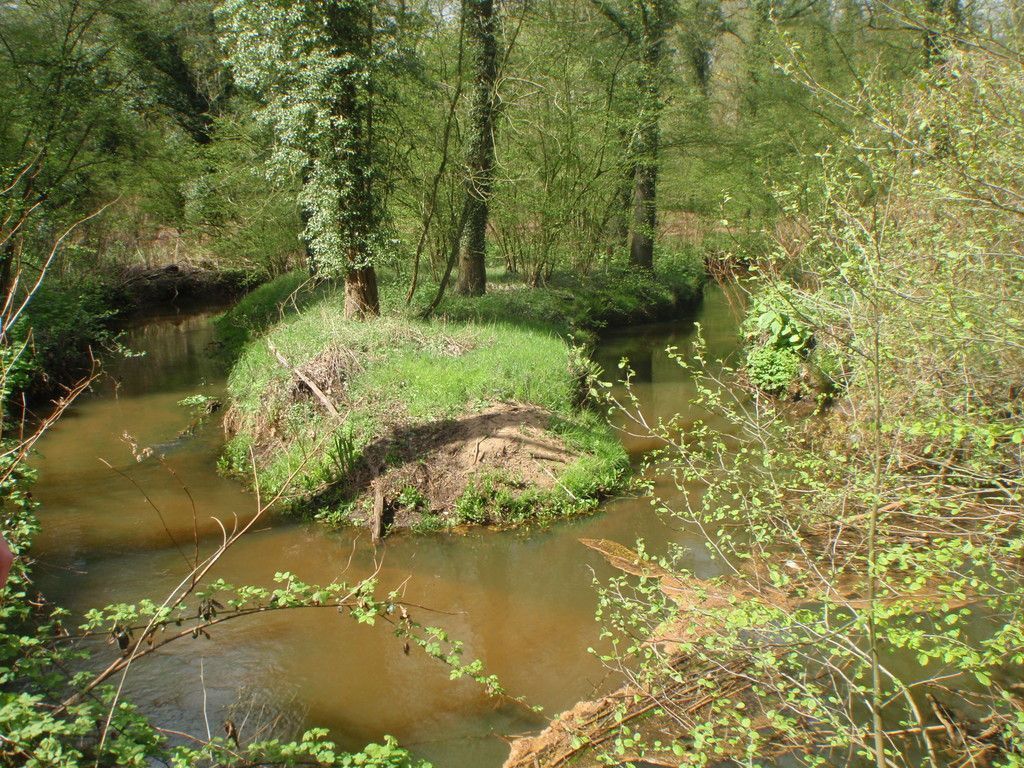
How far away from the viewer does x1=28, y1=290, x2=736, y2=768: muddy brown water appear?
508cm

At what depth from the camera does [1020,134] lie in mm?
4039

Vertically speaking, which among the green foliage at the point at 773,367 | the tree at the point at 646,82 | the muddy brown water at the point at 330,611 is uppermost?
the tree at the point at 646,82

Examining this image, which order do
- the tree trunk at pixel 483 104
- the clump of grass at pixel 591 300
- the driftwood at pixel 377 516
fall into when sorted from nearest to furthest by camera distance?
the driftwood at pixel 377 516 < the tree trunk at pixel 483 104 < the clump of grass at pixel 591 300

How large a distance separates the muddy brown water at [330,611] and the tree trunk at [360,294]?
2909 millimetres

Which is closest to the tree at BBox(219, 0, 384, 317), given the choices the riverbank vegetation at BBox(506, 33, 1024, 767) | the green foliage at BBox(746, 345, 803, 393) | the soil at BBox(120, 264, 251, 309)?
the green foliage at BBox(746, 345, 803, 393)

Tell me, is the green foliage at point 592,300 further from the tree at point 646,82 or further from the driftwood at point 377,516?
the driftwood at point 377,516

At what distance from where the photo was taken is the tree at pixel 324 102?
10.1 m

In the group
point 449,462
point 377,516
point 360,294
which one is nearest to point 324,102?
point 360,294

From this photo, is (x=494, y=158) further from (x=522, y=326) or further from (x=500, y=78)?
(x=522, y=326)

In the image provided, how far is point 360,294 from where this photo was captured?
1157 centimetres

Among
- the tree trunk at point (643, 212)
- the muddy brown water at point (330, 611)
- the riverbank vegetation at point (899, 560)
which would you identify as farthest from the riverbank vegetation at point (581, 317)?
the muddy brown water at point (330, 611)

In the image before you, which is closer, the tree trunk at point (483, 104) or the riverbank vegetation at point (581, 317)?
the riverbank vegetation at point (581, 317)

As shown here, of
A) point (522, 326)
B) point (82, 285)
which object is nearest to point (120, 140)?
point (82, 285)

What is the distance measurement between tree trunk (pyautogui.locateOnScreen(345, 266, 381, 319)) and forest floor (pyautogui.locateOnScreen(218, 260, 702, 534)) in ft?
1.13
